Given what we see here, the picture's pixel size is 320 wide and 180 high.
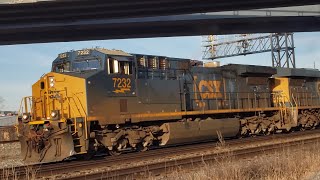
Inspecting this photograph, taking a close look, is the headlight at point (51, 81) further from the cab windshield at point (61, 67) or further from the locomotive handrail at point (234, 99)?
the locomotive handrail at point (234, 99)

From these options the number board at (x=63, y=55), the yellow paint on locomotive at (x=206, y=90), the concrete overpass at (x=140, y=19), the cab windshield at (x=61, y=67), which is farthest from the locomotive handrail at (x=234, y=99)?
the number board at (x=63, y=55)

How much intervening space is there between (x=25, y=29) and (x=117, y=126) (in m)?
6.95

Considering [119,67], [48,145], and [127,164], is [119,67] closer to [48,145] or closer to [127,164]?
[48,145]

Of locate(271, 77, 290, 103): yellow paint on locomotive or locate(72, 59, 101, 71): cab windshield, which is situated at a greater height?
locate(72, 59, 101, 71): cab windshield

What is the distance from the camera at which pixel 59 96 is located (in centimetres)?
1405

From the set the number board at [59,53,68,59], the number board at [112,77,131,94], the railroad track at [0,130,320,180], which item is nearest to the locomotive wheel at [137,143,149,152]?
the railroad track at [0,130,320,180]

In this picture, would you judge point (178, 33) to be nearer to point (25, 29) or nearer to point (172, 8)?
point (172, 8)

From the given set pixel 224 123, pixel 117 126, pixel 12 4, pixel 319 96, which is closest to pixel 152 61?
pixel 117 126

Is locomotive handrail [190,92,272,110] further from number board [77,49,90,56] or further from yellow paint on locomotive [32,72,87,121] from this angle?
yellow paint on locomotive [32,72,87,121]

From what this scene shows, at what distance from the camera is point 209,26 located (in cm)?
1958

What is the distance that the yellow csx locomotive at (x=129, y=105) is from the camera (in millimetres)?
13219

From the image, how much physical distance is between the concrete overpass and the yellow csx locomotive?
177 centimetres

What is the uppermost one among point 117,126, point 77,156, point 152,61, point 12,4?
point 12,4

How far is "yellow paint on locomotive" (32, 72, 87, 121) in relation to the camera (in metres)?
13.7
